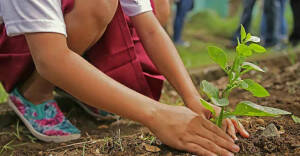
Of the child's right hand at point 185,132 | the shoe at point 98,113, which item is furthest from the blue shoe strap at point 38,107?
the child's right hand at point 185,132

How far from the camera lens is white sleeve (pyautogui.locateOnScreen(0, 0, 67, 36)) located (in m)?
1.04

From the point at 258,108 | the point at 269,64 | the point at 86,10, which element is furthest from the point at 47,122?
the point at 269,64

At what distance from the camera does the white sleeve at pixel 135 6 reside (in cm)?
144

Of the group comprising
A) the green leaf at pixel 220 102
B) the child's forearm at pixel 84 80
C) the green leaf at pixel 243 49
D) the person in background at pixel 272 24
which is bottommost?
the person in background at pixel 272 24

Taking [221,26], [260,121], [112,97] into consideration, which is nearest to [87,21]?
[112,97]

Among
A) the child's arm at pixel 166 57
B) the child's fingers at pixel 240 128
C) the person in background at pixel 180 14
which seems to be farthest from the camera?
the person in background at pixel 180 14

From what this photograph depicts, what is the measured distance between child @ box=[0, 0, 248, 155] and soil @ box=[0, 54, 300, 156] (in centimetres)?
8

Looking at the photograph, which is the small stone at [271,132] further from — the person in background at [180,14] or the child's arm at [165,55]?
the person in background at [180,14]

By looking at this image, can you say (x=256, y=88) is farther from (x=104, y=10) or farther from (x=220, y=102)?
(x=104, y=10)

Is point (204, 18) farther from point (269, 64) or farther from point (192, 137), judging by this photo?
point (192, 137)

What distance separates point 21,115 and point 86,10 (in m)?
0.62

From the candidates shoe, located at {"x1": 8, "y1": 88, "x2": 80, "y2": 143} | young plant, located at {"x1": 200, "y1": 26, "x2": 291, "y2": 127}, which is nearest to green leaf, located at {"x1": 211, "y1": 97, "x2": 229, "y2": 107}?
young plant, located at {"x1": 200, "y1": 26, "x2": 291, "y2": 127}

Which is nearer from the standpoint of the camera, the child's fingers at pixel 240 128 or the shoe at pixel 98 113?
the child's fingers at pixel 240 128

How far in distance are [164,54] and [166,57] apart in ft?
0.05
